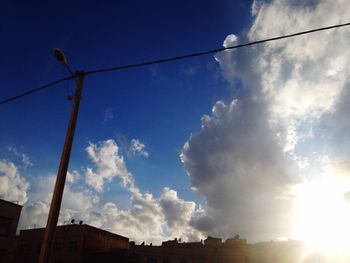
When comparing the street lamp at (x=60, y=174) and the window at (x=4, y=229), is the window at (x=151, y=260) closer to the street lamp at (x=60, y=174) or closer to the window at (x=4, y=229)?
the window at (x=4, y=229)

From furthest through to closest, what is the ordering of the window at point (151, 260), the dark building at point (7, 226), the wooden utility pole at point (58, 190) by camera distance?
the window at point (151, 260) < the dark building at point (7, 226) < the wooden utility pole at point (58, 190)

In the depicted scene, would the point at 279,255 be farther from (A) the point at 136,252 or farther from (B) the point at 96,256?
(B) the point at 96,256

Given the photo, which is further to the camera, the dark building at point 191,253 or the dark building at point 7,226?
the dark building at point 191,253

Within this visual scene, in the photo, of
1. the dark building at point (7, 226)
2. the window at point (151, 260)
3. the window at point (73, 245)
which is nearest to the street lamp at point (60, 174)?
the dark building at point (7, 226)

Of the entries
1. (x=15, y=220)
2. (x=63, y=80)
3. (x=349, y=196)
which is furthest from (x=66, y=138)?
(x=15, y=220)

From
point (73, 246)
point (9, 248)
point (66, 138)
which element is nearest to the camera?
point (66, 138)

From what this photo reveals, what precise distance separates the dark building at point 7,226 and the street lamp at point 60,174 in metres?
26.6

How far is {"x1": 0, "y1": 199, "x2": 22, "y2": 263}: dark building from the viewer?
96.7 feet

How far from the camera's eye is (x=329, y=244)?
4297 cm

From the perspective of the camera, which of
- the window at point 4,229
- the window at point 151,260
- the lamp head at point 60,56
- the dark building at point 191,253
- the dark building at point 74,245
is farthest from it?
the window at point 151,260

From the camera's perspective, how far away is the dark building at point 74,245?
4222cm

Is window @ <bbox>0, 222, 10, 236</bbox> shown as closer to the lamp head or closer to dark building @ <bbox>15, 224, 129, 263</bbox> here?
dark building @ <bbox>15, 224, 129, 263</bbox>

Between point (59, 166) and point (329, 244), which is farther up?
point (329, 244)

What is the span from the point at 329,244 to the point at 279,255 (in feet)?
23.3
